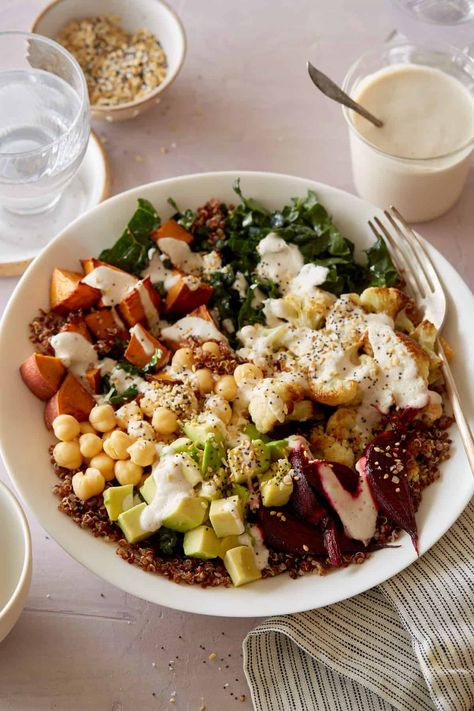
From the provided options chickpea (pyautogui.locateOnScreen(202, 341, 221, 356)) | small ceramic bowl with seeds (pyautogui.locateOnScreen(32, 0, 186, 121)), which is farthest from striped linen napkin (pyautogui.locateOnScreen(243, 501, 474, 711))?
small ceramic bowl with seeds (pyautogui.locateOnScreen(32, 0, 186, 121))

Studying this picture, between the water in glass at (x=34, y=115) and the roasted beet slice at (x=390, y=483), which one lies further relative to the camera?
the water in glass at (x=34, y=115)

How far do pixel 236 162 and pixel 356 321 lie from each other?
30.6 inches

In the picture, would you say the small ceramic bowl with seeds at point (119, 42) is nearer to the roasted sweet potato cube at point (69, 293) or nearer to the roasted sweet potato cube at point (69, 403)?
the roasted sweet potato cube at point (69, 293)

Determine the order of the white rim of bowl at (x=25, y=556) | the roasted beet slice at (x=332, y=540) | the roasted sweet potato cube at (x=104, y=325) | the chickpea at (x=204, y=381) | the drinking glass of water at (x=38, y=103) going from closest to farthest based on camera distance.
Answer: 1. the white rim of bowl at (x=25, y=556)
2. the roasted beet slice at (x=332, y=540)
3. the chickpea at (x=204, y=381)
4. the roasted sweet potato cube at (x=104, y=325)
5. the drinking glass of water at (x=38, y=103)

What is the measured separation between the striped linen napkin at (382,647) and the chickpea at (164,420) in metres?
0.48

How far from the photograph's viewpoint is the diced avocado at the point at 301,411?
2.25 m

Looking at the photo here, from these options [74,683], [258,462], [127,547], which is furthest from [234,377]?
[74,683]

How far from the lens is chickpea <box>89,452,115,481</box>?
7.22ft

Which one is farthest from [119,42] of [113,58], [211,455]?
[211,455]

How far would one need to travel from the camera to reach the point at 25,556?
6.78 ft

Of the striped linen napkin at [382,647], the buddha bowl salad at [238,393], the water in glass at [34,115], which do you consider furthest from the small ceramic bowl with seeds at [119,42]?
the striped linen napkin at [382,647]

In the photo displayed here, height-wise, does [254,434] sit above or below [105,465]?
above

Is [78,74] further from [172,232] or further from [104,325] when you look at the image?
[104,325]

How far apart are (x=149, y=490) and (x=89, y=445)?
186 mm
